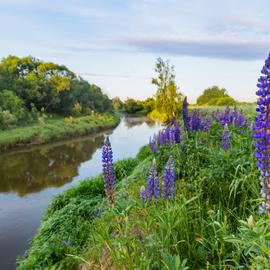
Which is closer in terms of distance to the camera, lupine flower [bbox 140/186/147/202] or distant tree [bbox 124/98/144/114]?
lupine flower [bbox 140/186/147/202]

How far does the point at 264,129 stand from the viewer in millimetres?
2084

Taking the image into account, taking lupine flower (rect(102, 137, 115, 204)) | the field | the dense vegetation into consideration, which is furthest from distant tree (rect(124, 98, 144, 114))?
lupine flower (rect(102, 137, 115, 204))

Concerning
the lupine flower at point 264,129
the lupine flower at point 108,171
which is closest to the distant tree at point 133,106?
the lupine flower at point 108,171

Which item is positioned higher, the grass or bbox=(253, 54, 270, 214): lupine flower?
bbox=(253, 54, 270, 214): lupine flower

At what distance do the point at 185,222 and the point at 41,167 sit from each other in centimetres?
1582

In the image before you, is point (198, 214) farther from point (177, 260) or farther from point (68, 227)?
point (68, 227)

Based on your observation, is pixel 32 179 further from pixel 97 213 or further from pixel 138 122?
pixel 138 122

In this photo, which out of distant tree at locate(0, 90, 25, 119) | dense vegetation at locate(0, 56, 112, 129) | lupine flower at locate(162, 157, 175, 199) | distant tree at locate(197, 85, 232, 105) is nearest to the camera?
lupine flower at locate(162, 157, 175, 199)

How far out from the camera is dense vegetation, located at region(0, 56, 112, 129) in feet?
105

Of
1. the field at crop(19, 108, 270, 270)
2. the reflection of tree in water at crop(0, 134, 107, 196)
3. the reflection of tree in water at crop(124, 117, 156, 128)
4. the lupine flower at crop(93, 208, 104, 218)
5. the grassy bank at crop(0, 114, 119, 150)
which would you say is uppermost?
the field at crop(19, 108, 270, 270)

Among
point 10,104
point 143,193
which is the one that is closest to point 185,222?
point 143,193

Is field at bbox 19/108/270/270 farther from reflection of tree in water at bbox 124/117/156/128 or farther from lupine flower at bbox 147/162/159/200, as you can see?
reflection of tree in water at bbox 124/117/156/128

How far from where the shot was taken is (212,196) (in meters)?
3.96

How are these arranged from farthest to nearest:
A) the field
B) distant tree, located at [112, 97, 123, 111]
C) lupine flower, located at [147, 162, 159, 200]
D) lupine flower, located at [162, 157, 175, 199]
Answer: distant tree, located at [112, 97, 123, 111] < lupine flower, located at [147, 162, 159, 200] < lupine flower, located at [162, 157, 175, 199] < the field
